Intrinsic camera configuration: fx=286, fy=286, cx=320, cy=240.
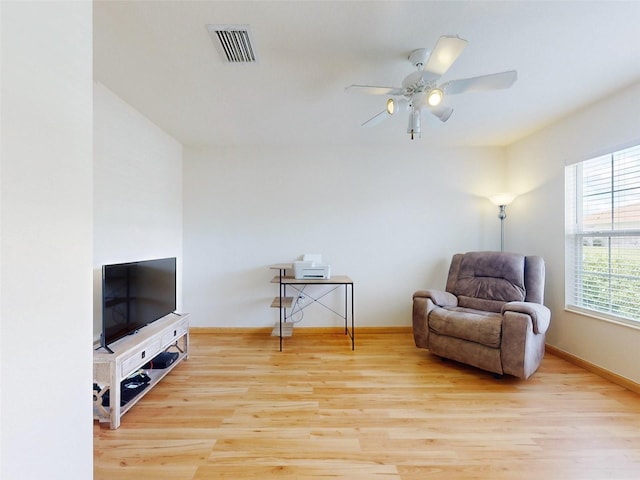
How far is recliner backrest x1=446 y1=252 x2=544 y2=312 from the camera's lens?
9.14 ft

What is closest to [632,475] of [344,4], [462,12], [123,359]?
[462,12]

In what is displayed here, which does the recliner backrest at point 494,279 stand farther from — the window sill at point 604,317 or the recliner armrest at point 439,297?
the window sill at point 604,317

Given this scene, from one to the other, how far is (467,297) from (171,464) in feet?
9.54

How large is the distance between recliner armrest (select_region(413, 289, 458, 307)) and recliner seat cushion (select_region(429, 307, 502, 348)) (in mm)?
93

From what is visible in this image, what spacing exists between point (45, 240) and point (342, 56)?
5.95ft

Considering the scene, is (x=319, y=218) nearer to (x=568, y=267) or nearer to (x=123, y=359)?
(x=123, y=359)

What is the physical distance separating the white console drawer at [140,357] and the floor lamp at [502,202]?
3.83m

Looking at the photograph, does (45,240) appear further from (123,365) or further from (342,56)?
(342,56)

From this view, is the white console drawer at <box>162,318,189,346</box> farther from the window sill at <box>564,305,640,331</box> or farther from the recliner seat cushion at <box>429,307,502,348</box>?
the window sill at <box>564,305,640,331</box>

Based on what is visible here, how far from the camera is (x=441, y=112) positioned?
206 cm

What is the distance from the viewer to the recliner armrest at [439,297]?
9.47ft

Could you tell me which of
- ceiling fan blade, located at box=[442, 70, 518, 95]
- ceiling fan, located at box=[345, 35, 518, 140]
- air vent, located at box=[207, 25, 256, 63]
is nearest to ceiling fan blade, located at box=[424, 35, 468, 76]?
ceiling fan, located at box=[345, 35, 518, 140]

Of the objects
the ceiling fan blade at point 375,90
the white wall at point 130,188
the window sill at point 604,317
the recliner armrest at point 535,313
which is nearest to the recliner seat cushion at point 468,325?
the recliner armrest at point 535,313

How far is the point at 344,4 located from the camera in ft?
4.72
